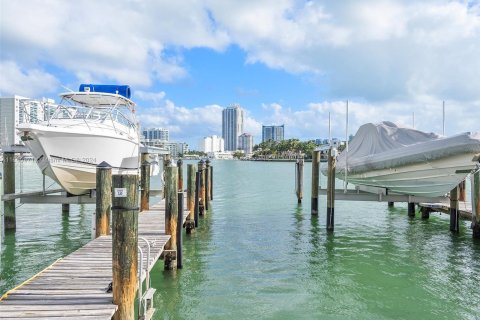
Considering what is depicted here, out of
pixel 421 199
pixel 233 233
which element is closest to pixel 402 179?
pixel 421 199

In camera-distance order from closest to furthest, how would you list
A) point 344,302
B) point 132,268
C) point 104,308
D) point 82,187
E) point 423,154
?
point 104,308, point 132,268, point 344,302, point 423,154, point 82,187

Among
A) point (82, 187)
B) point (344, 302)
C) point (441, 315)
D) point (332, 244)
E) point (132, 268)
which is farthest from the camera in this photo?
point (82, 187)

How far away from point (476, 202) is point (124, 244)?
37.3 ft

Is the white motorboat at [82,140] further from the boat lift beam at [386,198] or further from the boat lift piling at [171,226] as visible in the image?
the boat lift beam at [386,198]

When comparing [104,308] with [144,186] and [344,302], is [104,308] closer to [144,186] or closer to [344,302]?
[344,302]

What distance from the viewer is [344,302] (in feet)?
27.9

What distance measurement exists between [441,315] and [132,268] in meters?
5.92

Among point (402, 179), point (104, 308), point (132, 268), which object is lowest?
point (104, 308)

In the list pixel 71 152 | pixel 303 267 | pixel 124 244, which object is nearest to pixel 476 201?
pixel 303 267

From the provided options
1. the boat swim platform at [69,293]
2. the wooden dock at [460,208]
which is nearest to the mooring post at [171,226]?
the boat swim platform at [69,293]

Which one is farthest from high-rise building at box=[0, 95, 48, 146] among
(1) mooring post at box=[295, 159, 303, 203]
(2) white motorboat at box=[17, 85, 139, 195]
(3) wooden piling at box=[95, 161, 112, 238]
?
(1) mooring post at box=[295, 159, 303, 203]

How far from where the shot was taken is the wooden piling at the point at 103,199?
8695 mm

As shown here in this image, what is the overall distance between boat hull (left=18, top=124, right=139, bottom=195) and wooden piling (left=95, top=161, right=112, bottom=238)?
553 cm

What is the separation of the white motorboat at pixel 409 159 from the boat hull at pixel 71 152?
944cm
